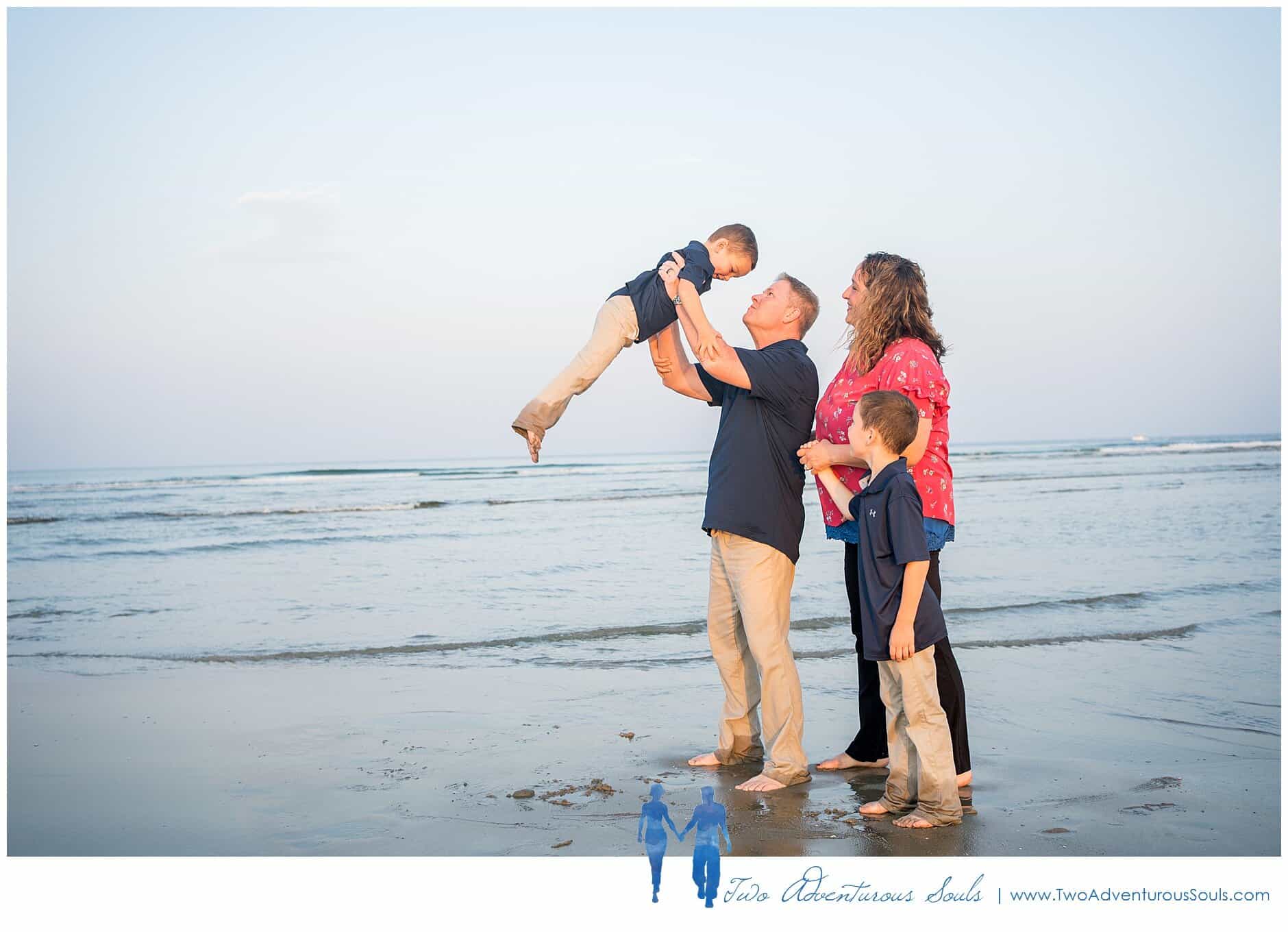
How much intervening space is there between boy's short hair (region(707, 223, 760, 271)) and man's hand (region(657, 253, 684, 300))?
23 cm

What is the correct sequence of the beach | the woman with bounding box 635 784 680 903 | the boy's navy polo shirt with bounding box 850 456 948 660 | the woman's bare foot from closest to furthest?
the woman with bounding box 635 784 680 903 < the boy's navy polo shirt with bounding box 850 456 948 660 < the beach < the woman's bare foot

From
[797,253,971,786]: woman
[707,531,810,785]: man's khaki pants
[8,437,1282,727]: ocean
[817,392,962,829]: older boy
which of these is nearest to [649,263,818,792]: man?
[707,531,810,785]: man's khaki pants

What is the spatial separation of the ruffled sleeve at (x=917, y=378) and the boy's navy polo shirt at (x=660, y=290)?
2.69ft

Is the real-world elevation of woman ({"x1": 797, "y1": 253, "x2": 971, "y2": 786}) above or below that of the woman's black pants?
above

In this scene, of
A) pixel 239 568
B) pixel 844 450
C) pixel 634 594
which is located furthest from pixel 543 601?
pixel 844 450

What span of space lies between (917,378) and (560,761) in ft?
7.18

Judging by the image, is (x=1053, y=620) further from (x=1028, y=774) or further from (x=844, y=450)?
(x=844, y=450)

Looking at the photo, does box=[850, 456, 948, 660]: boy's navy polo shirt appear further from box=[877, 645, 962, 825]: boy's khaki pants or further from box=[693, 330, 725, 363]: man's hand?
box=[693, 330, 725, 363]: man's hand

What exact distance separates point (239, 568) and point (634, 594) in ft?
17.0

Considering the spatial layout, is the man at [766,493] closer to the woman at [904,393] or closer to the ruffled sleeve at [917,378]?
the woman at [904,393]

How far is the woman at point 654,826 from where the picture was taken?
3.27m

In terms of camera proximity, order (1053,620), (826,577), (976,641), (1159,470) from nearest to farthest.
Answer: (976,641) < (1053,620) < (826,577) < (1159,470)

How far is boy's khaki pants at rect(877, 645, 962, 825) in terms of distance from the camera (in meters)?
3.56

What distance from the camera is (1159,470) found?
89.8 ft
